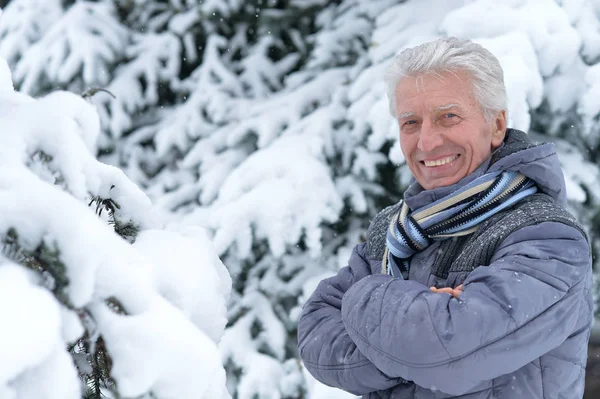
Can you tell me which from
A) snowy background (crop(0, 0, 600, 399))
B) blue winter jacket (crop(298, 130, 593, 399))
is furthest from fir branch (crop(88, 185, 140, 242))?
blue winter jacket (crop(298, 130, 593, 399))

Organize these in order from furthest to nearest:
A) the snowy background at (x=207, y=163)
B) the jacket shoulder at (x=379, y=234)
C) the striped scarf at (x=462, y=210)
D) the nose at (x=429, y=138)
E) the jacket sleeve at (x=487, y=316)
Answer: the jacket shoulder at (x=379, y=234) → the nose at (x=429, y=138) → the striped scarf at (x=462, y=210) → the jacket sleeve at (x=487, y=316) → the snowy background at (x=207, y=163)

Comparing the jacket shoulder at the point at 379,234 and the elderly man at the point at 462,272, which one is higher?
the elderly man at the point at 462,272

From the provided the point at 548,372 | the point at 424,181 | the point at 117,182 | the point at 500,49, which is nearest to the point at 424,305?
the point at 548,372

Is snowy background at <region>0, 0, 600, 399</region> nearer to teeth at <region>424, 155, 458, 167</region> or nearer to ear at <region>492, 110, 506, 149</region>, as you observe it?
teeth at <region>424, 155, 458, 167</region>

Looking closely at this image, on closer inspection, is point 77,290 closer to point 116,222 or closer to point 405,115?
point 116,222

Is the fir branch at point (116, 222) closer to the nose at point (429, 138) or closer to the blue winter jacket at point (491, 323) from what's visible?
the blue winter jacket at point (491, 323)

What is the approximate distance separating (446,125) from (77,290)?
44.5 inches

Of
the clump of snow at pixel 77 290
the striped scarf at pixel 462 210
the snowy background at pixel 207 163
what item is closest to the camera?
the clump of snow at pixel 77 290

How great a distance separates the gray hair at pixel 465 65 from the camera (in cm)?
161

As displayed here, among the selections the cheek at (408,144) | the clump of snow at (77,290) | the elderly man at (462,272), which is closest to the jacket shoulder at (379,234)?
the elderly man at (462,272)

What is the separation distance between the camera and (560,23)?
288 centimetres

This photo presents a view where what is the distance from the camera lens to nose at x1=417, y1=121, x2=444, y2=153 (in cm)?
167

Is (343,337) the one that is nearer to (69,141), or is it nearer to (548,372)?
(548,372)

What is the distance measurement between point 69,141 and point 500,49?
2320 mm
